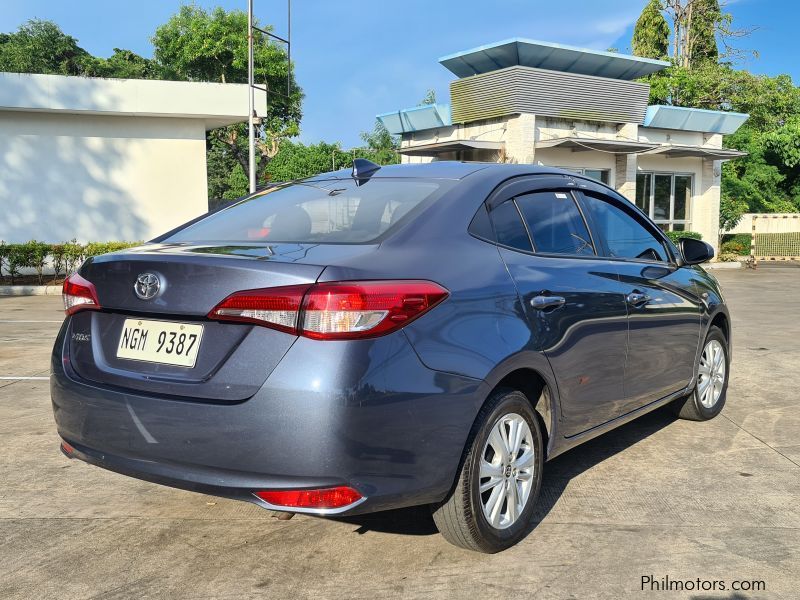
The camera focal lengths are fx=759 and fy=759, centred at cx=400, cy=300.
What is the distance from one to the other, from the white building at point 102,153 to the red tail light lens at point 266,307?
1754 cm

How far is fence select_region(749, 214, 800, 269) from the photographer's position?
1089 inches

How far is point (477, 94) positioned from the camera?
2231 cm

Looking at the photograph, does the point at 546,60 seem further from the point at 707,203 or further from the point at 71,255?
the point at 71,255

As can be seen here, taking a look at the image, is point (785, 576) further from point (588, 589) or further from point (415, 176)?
point (415, 176)

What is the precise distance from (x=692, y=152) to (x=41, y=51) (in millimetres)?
42851

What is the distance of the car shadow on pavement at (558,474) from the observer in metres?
3.45

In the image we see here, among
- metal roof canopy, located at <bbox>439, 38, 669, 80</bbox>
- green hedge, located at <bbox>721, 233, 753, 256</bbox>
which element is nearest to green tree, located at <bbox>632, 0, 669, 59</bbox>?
green hedge, located at <bbox>721, 233, 753, 256</bbox>

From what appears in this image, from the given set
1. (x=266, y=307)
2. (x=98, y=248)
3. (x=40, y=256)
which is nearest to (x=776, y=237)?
(x=98, y=248)

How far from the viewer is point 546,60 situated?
21406 millimetres

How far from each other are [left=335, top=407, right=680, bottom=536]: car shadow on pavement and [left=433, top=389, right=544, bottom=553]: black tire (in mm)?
336

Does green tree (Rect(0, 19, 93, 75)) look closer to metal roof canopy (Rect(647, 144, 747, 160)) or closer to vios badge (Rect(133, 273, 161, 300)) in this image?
metal roof canopy (Rect(647, 144, 747, 160))

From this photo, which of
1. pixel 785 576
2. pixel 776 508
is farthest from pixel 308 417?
pixel 776 508

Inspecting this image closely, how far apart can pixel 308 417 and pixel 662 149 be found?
22.5 meters

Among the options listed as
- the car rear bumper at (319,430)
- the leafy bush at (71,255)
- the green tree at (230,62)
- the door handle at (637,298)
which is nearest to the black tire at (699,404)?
the door handle at (637,298)
